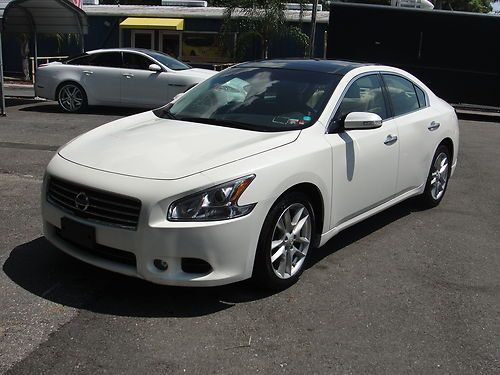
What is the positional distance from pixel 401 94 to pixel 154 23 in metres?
19.6

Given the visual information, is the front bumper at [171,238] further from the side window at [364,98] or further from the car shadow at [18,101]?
the car shadow at [18,101]

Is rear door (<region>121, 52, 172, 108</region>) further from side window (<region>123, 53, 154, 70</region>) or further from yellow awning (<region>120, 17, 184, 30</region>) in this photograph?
yellow awning (<region>120, 17, 184, 30</region>)

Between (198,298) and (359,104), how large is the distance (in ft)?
7.12

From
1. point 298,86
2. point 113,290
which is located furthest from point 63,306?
point 298,86

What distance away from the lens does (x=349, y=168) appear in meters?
4.45

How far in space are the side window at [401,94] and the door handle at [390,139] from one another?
330 mm

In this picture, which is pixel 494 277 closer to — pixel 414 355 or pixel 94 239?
pixel 414 355

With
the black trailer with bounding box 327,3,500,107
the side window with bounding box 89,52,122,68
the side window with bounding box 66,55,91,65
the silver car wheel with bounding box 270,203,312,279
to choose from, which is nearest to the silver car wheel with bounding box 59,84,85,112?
the side window with bounding box 66,55,91,65

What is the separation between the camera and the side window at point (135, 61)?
1279 centimetres

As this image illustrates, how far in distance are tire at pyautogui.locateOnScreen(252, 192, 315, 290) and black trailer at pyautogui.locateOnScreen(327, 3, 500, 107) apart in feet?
42.4

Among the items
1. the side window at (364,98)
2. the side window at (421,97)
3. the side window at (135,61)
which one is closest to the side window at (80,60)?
the side window at (135,61)

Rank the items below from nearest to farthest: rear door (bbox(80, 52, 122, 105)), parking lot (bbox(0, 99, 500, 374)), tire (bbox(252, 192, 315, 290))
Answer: parking lot (bbox(0, 99, 500, 374)) < tire (bbox(252, 192, 315, 290)) < rear door (bbox(80, 52, 122, 105))

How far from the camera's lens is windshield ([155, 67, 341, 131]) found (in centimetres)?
445

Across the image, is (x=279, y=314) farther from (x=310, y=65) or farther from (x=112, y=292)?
(x=310, y=65)
